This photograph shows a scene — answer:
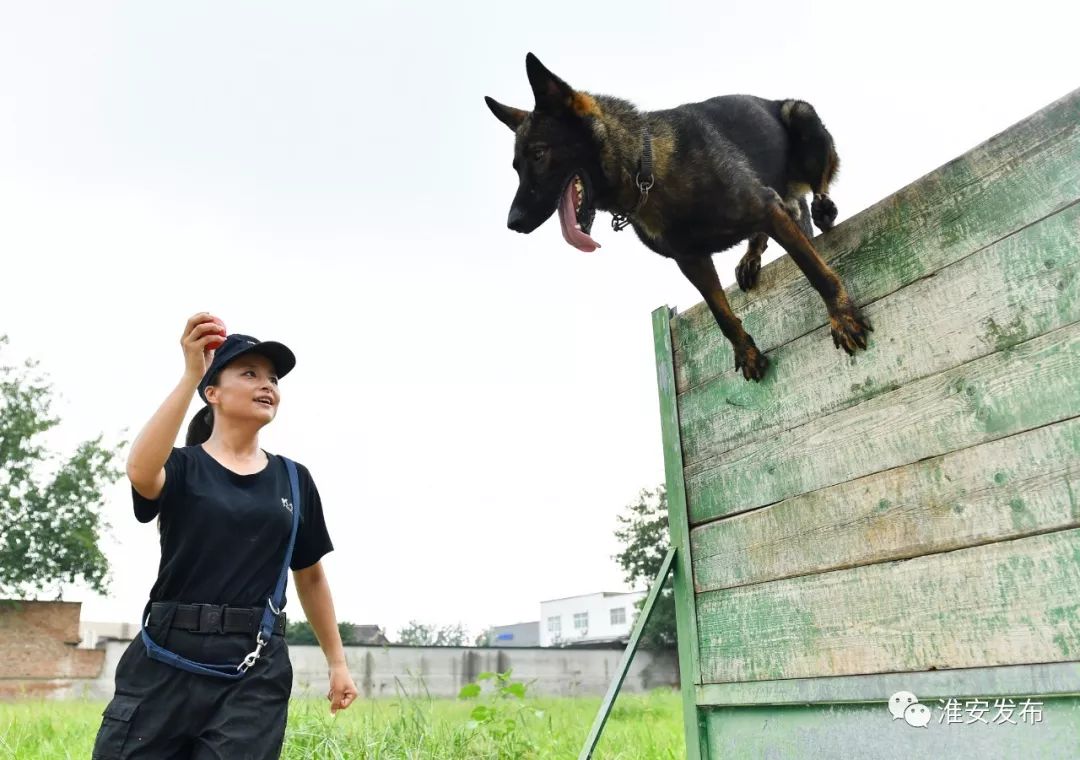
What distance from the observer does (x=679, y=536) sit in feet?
11.4

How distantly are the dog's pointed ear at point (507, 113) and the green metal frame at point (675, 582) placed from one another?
3.52 feet

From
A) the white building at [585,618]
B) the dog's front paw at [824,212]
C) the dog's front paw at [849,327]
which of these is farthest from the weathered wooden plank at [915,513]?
the white building at [585,618]

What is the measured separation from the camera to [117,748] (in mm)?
2191

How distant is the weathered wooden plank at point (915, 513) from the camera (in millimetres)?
2174

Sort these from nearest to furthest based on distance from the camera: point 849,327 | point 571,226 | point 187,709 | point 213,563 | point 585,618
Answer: point 187,709 < point 213,563 < point 849,327 < point 571,226 < point 585,618

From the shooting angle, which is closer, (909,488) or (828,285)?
(909,488)

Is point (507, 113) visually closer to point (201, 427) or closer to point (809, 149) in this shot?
point (809, 149)

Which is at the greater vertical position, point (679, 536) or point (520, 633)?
point (520, 633)

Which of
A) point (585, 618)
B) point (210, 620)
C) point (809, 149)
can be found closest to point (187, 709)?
point (210, 620)

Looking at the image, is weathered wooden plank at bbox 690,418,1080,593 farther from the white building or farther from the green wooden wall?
the white building

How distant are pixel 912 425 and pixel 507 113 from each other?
179 centimetres

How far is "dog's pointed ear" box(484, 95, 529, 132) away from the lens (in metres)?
3.18

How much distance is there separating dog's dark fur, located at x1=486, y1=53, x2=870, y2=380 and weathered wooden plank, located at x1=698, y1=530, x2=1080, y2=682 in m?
0.76

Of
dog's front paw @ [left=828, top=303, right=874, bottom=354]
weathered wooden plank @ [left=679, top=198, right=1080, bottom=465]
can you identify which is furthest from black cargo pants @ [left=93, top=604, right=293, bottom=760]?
dog's front paw @ [left=828, top=303, right=874, bottom=354]
